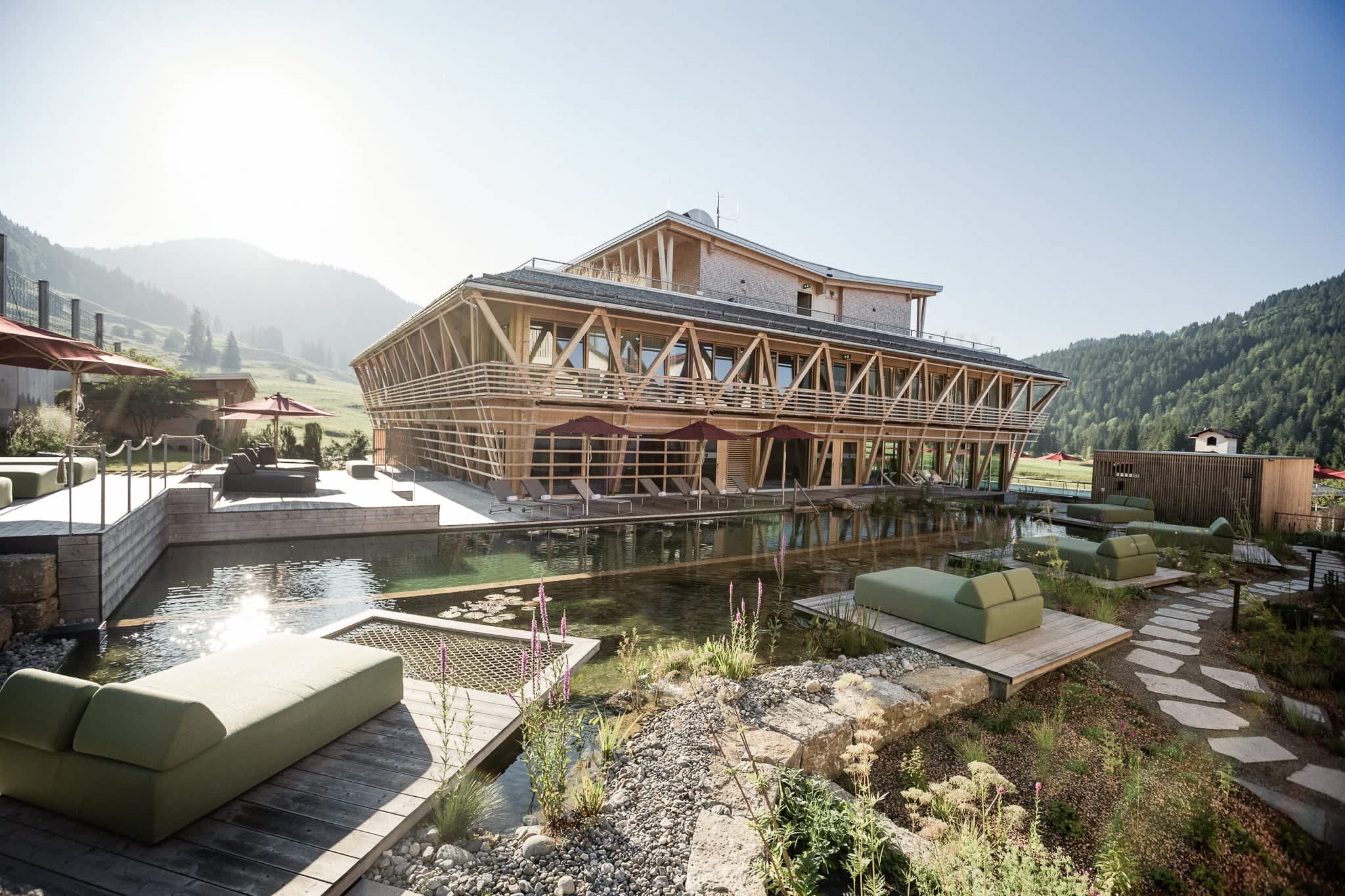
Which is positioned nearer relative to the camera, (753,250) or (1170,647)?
(1170,647)

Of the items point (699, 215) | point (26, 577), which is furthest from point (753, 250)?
point (26, 577)

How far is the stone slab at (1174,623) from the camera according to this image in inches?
275

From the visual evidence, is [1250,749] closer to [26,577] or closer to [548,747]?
[548,747]

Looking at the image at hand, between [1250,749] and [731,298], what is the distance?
21.7 metres

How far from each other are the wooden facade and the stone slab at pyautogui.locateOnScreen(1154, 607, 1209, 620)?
9667 mm

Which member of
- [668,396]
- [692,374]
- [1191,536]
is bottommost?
[1191,536]

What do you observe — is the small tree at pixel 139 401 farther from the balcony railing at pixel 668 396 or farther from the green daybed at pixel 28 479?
the green daybed at pixel 28 479

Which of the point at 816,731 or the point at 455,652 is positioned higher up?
the point at 816,731

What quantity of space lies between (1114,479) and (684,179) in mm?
22155

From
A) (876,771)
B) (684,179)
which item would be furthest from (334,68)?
(684,179)

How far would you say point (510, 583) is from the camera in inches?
331

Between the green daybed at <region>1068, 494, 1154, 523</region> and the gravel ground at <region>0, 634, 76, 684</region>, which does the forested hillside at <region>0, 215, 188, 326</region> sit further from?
the green daybed at <region>1068, 494, 1154, 523</region>

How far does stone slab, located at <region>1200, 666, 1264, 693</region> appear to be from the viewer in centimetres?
524

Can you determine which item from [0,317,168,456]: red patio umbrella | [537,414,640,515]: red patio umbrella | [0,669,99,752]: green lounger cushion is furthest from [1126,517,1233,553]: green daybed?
[0,317,168,456]: red patio umbrella
